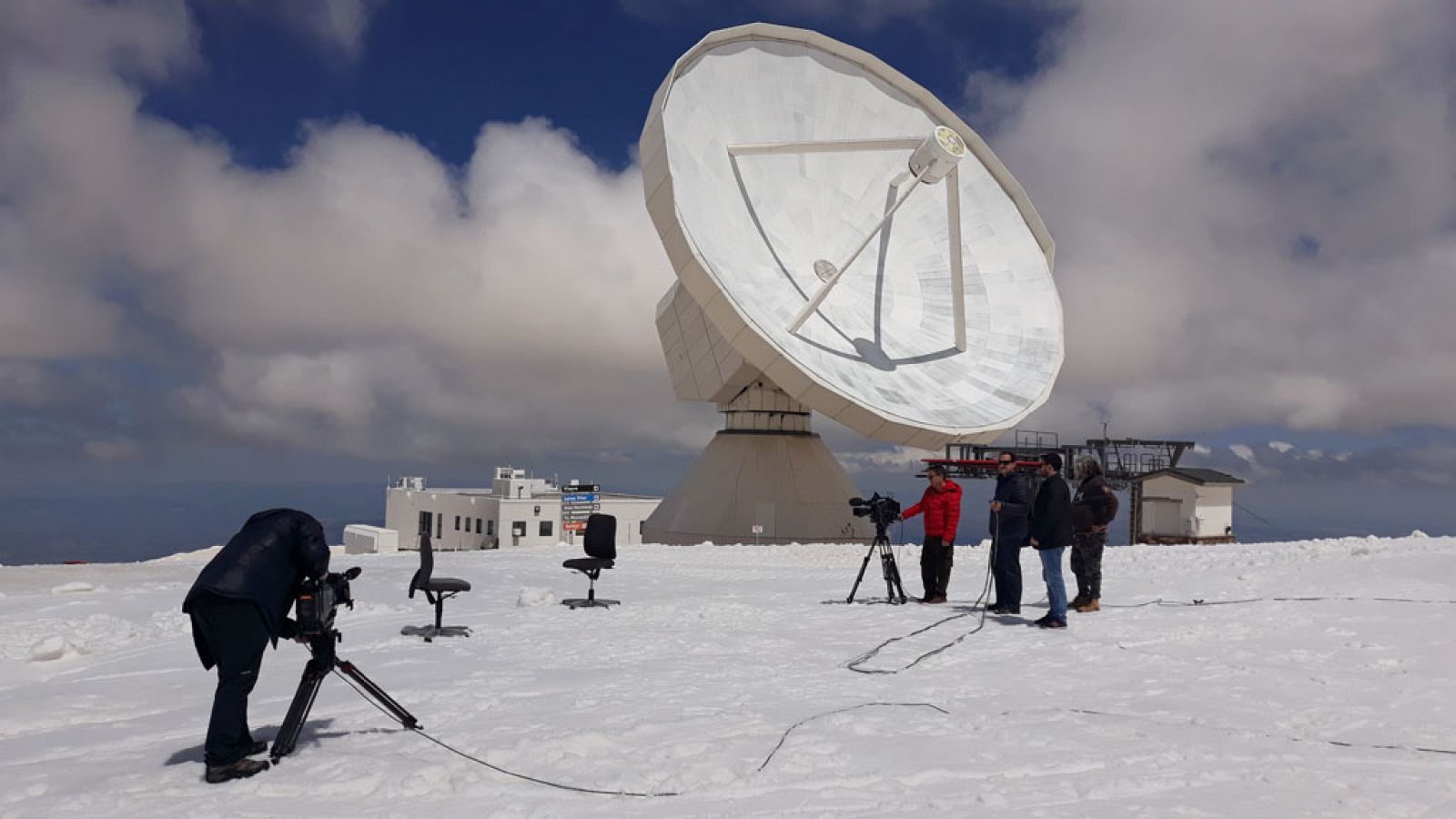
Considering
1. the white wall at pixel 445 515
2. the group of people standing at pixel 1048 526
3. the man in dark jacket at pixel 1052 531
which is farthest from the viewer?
the white wall at pixel 445 515

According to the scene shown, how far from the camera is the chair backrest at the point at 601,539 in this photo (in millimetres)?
12508

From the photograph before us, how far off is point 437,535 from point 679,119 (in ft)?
149

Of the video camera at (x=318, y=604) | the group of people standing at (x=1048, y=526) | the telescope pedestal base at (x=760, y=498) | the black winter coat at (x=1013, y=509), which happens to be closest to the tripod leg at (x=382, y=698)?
the video camera at (x=318, y=604)

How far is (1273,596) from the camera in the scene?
1143 centimetres

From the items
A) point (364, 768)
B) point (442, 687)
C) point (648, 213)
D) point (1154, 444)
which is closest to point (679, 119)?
point (648, 213)

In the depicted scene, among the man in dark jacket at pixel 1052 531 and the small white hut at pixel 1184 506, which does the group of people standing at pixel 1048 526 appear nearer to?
the man in dark jacket at pixel 1052 531

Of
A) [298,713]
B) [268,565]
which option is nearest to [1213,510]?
[298,713]

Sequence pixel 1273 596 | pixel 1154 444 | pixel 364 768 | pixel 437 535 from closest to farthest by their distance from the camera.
Result: pixel 364 768, pixel 1273 596, pixel 1154 444, pixel 437 535

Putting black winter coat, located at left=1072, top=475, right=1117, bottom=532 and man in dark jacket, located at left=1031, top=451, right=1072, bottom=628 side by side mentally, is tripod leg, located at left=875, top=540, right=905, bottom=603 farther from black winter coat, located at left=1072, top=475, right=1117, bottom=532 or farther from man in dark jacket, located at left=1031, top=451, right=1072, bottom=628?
black winter coat, located at left=1072, top=475, right=1117, bottom=532

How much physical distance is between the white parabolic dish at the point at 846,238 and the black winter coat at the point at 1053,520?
31.2ft

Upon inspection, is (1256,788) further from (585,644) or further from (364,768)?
(585,644)

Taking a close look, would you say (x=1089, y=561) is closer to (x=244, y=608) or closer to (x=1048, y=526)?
(x=1048, y=526)

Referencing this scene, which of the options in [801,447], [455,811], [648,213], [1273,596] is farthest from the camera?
[801,447]

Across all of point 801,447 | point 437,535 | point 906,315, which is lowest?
point 437,535
